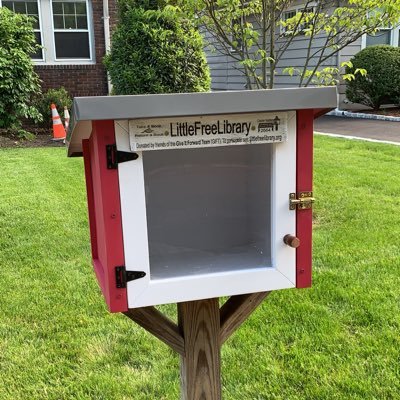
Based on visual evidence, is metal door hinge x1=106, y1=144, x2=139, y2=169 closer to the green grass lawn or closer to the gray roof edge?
the gray roof edge

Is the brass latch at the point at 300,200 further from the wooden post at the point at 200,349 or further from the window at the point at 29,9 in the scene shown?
the window at the point at 29,9

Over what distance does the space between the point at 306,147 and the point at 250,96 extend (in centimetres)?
27

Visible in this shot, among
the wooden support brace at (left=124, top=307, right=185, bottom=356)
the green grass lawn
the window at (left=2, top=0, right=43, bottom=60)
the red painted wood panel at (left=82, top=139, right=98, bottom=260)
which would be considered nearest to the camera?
the wooden support brace at (left=124, top=307, right=185, bottom=356)

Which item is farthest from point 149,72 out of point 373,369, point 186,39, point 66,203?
point 373,369

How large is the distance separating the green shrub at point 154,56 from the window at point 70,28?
412cm

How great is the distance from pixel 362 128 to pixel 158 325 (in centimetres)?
955

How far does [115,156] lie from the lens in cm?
140

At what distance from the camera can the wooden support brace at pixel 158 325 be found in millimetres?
1729

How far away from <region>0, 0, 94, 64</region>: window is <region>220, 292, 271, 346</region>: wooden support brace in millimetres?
11670

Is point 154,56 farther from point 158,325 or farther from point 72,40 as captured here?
point 158,325

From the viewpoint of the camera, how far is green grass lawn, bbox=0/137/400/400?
2678mm

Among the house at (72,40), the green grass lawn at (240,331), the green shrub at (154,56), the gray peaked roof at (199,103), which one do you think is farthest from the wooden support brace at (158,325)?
the house at (72,40)

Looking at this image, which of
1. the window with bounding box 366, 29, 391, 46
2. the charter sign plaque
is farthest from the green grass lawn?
the window with bounding box 366, 29, 391, 46

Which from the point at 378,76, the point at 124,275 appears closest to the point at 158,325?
the point at 124,275
